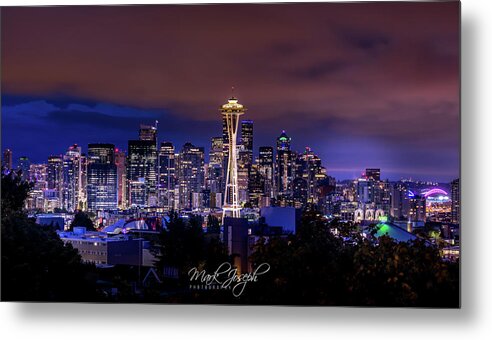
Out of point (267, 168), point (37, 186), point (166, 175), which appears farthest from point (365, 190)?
point (37, 186)

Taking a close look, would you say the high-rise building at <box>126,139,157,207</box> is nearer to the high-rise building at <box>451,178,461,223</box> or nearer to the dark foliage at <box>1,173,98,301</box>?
the dark foliage at <box>1,173,98,301</box>

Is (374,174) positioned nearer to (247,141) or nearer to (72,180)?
(247,141)

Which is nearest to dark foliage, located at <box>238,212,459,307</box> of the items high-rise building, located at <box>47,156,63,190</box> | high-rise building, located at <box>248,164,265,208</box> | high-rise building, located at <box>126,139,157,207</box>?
high-rise building, located at <box>248,164,265,208</box>

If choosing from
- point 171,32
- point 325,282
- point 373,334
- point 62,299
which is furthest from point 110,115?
point 373,334

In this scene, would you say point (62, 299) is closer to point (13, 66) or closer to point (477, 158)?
point (13, 66)

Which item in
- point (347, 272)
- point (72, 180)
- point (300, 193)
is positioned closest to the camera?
point (347, 272)

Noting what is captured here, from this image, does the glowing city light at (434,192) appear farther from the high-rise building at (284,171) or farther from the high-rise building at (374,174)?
the high-rise building at (284,171)

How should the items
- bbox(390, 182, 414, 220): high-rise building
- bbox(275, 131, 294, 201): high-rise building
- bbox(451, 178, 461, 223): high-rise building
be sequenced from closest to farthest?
bbox(451, 178, 461, 223): high-rise building
bbox(390, 182, 414, 220): high-rise building
bbox(275, 131, 294, 201): high-rise building
